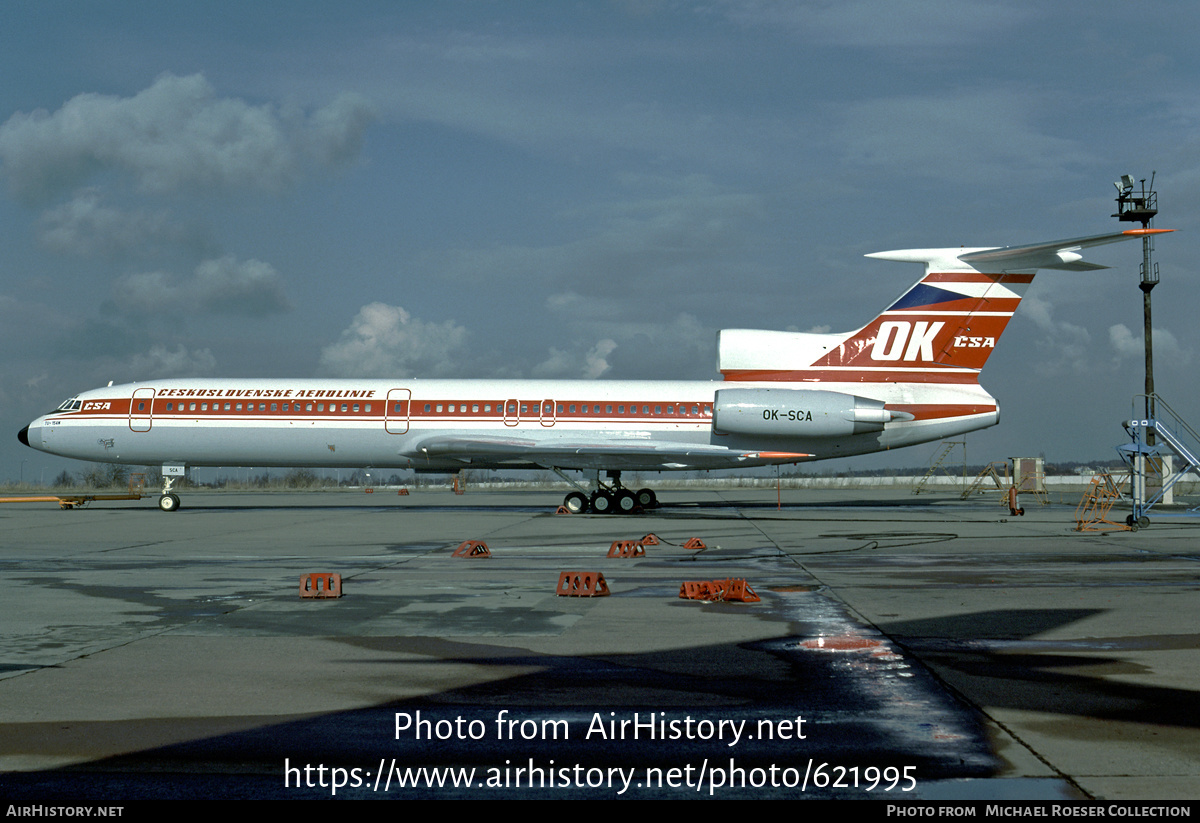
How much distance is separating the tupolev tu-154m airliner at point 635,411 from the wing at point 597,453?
52mm

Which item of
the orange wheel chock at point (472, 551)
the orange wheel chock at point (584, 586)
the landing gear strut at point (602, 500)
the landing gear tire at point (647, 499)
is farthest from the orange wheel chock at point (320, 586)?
the landing gear tire at point (647, 499)

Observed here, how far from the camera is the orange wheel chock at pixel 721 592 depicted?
11.5 m

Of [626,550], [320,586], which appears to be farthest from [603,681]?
[626,550]

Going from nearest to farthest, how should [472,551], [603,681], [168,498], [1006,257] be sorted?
[603,681]
[472,551]
[1006,257]
[168,498]

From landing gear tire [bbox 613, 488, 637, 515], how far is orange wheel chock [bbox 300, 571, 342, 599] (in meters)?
18.6

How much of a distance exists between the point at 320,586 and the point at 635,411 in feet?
62.7

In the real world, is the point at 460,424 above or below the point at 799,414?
below

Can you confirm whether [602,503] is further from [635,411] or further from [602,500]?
[635,411]

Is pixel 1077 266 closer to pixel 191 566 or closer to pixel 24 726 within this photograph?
pixel 191 566

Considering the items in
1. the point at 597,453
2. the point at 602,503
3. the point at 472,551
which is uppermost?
the point at 597,453

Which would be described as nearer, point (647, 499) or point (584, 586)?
point (584, 586)

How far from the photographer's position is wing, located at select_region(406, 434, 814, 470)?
29.5 m

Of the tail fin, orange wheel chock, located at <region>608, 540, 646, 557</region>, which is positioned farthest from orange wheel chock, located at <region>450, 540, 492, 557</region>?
the tail fin

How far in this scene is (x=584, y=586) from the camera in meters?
12.0
